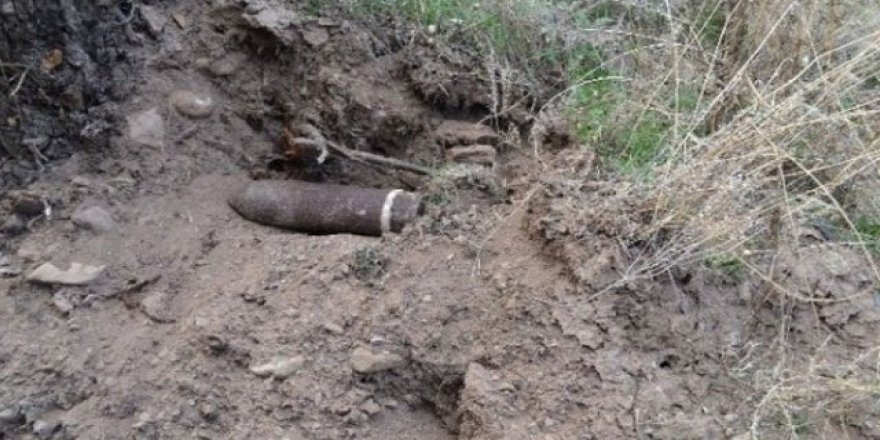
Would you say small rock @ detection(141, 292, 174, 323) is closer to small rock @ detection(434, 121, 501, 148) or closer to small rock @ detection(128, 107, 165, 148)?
small rock @ detection(128, 107, 165, 148)

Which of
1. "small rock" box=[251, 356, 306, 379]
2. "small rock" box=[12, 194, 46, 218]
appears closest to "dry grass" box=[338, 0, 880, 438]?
"small rock" box=[251, 356, 306, 379]

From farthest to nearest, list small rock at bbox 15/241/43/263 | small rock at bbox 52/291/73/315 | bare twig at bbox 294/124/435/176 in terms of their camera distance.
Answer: bare twig at bbox 294/124/435/176
small rock at bbox 15/241/43/263
small rock at bbox 52/291/73/315

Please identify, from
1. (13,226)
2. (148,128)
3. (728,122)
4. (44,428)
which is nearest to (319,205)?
(148,128)

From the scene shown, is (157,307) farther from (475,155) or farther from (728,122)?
(728,122)

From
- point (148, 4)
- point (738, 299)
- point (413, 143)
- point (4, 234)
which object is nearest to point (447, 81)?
point (413, 143)

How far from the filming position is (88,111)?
2.78m

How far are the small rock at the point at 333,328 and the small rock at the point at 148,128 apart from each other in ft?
3.04

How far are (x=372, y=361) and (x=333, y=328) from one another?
0.14m

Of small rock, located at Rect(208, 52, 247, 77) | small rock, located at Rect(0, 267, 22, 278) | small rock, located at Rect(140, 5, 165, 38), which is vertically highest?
small rock, located at Rect(140, 5, 165, 38)

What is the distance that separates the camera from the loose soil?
7.45 feet

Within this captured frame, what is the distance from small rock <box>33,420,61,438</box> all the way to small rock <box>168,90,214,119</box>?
1.14 meters

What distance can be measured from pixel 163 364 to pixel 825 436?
168 cm

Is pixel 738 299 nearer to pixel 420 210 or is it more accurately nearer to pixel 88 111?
pixel 420 210

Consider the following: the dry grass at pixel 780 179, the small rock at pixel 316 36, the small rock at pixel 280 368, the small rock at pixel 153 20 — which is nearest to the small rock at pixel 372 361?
the small rock at pixel 280 368
